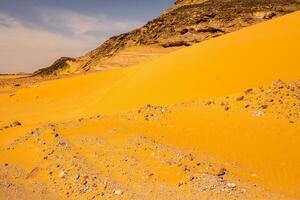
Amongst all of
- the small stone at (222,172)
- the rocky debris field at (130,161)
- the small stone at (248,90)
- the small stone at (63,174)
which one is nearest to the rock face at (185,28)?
the small stone at (248,90)

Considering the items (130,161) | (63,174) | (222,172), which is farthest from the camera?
(130,161)

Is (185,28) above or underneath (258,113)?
above

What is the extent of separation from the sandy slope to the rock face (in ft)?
39.9

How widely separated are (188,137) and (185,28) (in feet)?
62.2

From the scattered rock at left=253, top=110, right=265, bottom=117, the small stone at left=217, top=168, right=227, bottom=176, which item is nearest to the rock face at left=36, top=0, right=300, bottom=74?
the scattered rock at left=253, top=110, right=265, bottom=117

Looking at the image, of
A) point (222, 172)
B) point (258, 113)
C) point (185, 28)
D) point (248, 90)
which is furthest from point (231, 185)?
point (185, 28)

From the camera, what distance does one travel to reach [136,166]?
5852mm

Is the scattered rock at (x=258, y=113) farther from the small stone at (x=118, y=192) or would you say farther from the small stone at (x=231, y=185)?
the small stone at (x=118, y=192)

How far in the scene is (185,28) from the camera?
82.3 ft

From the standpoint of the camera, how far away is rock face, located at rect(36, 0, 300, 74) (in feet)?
79.0

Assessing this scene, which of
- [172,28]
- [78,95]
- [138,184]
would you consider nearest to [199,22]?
[172,28]

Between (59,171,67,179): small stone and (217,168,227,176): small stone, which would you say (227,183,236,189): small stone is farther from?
(59,171,67,179): small stone

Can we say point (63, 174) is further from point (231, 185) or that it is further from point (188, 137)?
point (231, 185)

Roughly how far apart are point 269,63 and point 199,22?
52.0ft
